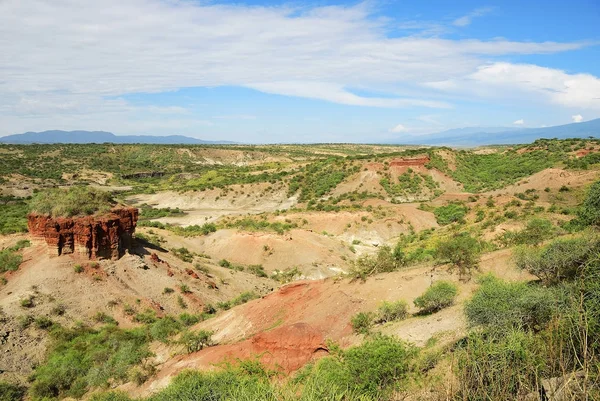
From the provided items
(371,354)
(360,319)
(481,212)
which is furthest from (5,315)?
(481,212)

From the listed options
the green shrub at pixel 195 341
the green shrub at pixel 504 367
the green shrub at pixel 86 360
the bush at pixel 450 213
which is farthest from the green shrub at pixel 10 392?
the bush at pixel 450 213

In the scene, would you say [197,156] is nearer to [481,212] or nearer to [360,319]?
[481,212]

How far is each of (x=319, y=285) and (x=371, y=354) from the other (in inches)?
384

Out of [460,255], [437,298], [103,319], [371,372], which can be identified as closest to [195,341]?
[103,319]

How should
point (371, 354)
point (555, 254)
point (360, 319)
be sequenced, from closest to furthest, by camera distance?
point (371, 354) < point (555, 254) < point (360, 319)

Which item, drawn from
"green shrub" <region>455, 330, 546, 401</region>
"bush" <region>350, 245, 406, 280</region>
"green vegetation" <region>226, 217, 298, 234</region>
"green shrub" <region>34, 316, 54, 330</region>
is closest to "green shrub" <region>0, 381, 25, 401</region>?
"green shrub" <region>34, 316, 54, 330</region>

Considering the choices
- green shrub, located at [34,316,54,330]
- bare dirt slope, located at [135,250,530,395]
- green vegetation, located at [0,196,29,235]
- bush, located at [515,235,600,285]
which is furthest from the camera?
green vegetation, located at [0,196,29,235]

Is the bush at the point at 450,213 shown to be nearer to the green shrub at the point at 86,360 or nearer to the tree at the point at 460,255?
the tree at the point at 460,255

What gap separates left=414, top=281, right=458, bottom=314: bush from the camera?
14.9 meters

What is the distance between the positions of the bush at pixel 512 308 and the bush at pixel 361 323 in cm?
452

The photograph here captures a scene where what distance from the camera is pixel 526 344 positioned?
7.79 m

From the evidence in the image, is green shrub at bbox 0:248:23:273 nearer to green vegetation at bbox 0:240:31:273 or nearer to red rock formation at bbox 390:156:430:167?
green vegetation at bbox 0:240:31:273

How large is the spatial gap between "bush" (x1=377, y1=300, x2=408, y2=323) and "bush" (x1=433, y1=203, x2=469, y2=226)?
26592 millimetres

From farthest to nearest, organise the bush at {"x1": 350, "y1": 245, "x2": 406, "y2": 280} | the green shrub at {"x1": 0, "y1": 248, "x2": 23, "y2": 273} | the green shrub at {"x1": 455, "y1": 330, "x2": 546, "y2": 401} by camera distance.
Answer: the green shrub at {"x1": 0, "y1": 248, "x2": 23, "y2": 273} → the bush at {"x1": 350, "y1": 245, "x2": 406, "y2": 280} → the green shrub at {"x1": 455, "y1": 330, "x2": 546, "y2": 401}
